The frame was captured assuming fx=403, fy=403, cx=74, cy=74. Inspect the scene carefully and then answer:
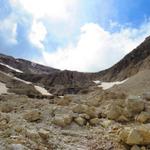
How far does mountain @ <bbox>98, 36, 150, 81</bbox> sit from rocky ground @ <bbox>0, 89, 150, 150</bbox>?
186 feet

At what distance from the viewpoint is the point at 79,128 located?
43.0 ft

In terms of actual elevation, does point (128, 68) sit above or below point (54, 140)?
above

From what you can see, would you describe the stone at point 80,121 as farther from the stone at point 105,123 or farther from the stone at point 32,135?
the stone at point 32,135

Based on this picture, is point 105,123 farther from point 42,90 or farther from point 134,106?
point 42,90

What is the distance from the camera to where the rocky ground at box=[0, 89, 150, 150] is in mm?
9828

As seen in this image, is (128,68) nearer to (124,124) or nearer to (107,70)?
(107,70)

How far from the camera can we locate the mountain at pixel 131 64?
7513 centimetres

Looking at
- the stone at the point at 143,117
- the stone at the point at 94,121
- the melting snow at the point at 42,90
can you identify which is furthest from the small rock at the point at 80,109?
the melting snow at the point at 42,90

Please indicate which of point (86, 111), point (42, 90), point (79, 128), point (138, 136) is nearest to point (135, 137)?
point (138, 136)

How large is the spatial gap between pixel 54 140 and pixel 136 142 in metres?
2.25

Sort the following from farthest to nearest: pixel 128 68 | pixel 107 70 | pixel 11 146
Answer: pixel 107 70 → pixel 128 68 → pixel 11 146

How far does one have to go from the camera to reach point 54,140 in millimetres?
10773

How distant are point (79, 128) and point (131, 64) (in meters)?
67.9

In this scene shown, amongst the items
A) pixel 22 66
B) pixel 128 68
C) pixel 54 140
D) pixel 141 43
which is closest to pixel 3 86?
pixel 128 68
